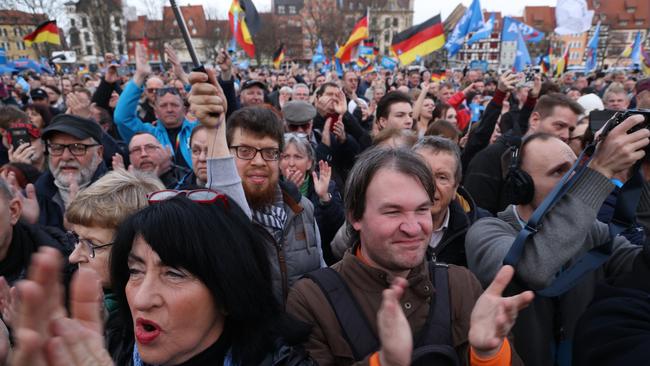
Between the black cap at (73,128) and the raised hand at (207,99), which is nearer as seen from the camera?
the raised hand at (207,99)

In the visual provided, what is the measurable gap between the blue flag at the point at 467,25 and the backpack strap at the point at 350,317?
11.6 metres

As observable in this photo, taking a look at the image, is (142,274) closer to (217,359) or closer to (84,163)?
(217,359)

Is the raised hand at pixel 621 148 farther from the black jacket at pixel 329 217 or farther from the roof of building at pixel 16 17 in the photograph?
the roof of building at pixel 16 17

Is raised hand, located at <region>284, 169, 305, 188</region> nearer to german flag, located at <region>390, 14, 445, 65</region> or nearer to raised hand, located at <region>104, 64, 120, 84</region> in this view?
raised hand, located at <region>104, 64, 120, 84</region>

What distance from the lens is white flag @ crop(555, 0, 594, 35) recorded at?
1098cm

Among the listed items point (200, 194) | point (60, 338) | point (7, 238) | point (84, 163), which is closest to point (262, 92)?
point (84, 163)

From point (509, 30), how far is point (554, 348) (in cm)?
1410

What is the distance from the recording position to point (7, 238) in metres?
2.23

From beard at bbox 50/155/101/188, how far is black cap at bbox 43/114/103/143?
0.20 m

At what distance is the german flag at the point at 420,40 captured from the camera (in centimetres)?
1012

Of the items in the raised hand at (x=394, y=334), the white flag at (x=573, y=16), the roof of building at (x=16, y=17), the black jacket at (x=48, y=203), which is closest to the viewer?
the raised hand at (x=394, y=334)

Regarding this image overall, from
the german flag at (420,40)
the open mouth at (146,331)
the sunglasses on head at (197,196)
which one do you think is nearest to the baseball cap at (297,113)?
the sunglasses on head at (197,196)

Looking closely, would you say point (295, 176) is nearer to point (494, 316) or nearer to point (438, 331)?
point (438, 331)

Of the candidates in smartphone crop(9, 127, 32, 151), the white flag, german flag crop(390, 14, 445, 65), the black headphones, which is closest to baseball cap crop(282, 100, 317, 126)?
smartphone crop(9, 127, 32, 151)
